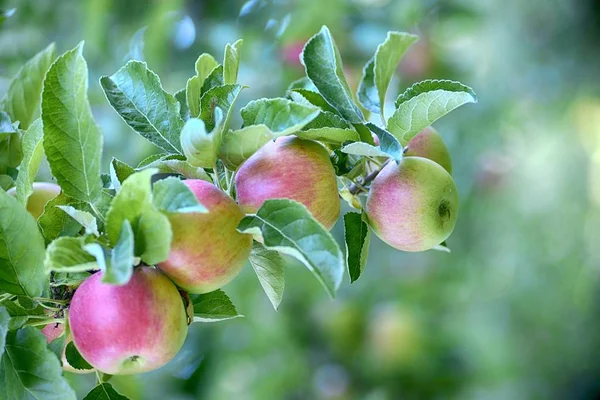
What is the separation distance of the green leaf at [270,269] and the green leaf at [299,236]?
0.10 m

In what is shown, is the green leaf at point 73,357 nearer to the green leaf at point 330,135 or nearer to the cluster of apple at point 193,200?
the cluster of apple at point 193,200

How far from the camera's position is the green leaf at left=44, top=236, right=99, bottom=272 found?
497 mm

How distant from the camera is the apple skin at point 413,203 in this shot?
0.65m

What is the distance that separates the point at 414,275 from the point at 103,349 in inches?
91.5

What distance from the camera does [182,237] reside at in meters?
0.56

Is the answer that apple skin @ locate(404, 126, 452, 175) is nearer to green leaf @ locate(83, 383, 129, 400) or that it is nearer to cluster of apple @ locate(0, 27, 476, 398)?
cluster of apple @ locate(0, 27, 476, 398)

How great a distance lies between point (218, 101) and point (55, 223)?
0.19m

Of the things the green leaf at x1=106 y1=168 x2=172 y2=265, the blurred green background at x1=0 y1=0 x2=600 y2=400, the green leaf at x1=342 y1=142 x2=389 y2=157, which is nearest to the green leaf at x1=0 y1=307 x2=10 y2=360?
the green leaf at x1=106 y1=168 x2=172 y2=265

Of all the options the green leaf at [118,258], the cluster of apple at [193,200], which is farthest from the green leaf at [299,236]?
the green leaf at [118,258]

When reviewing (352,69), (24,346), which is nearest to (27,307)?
(24,346)

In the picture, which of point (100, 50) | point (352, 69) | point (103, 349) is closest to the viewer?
point (103, 349)

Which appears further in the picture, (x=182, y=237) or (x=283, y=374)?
(x=283, y=374)

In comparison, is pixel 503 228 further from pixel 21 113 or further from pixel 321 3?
pixel 21 113

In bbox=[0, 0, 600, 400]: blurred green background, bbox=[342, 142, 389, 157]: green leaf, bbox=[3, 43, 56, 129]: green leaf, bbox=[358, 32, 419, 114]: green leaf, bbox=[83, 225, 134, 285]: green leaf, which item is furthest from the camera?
bbox=[0, 0, 600, 400]: blurred green background
